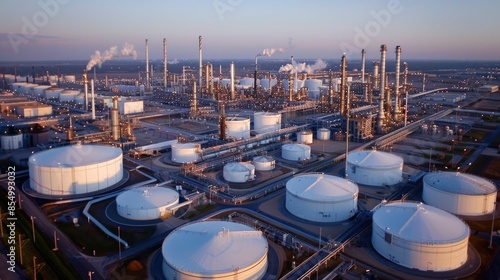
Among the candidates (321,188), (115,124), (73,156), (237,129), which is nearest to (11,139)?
(115,124)

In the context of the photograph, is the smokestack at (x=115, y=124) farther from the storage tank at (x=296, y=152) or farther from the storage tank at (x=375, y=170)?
the storage tank at (x=375, y=170)

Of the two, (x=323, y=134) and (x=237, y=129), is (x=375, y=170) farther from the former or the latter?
(x=237, y=129)

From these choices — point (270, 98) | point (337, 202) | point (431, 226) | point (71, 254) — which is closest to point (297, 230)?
point (337, 202)

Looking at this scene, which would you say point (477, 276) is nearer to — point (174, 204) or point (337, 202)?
point (337, 202)


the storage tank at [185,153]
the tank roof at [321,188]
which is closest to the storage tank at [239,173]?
the tank roof at [321,188]

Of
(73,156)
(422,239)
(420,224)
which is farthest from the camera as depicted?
(73,156)
